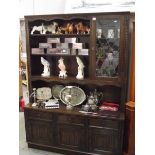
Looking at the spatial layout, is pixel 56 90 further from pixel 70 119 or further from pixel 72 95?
pixel 70 119

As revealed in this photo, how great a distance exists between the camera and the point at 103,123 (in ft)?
8.38

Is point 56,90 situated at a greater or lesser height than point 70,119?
greater

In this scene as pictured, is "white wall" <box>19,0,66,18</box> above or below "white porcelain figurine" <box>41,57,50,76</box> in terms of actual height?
above

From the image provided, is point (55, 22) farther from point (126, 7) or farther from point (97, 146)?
point (97, 146)

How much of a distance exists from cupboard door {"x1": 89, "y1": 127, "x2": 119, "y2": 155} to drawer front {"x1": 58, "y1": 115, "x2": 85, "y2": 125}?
0.17 meters

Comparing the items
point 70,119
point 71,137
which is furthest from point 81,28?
point 71,137

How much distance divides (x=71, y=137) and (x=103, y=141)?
0.46 meters

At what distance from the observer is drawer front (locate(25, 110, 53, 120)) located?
2.79 meters

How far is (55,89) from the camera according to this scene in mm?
3090

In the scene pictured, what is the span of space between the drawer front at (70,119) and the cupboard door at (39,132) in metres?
0.20

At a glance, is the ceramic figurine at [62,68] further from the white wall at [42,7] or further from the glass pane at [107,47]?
the white wall at [42,7]

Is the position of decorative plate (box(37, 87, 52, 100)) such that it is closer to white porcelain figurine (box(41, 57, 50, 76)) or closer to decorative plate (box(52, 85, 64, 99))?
decorative plate (box(52, 85, 64, 99))

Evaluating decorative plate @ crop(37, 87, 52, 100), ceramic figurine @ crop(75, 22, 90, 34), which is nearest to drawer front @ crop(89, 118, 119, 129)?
decorative plate @ crop(37, 87, 52, 100)
